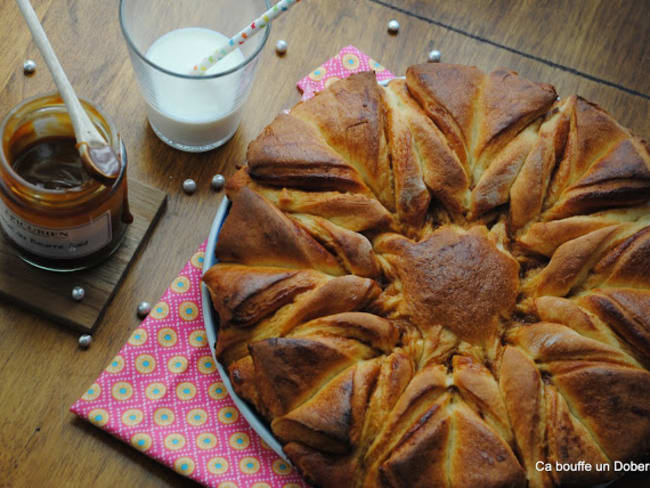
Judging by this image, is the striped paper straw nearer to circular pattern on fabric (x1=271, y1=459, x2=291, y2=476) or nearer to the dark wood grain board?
the dark wood grain board

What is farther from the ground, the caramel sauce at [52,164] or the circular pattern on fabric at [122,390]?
the caramel sauce at [52,164]

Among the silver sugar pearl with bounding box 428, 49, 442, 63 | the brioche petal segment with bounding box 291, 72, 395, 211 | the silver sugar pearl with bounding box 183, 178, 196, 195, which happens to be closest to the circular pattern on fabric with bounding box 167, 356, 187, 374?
the silver sugar pearl with bounding box 183, 178, 196, 195

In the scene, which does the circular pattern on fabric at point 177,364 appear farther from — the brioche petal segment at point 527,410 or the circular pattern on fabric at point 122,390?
the brioche petal segment at point 527,410

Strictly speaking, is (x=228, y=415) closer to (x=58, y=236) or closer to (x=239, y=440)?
(x=239, y=440)

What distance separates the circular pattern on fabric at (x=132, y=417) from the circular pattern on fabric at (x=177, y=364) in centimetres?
9

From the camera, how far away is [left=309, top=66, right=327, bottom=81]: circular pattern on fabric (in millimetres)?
1723

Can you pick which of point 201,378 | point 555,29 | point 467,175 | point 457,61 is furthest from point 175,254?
point 555,29

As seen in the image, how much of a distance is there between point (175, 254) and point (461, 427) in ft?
2.13

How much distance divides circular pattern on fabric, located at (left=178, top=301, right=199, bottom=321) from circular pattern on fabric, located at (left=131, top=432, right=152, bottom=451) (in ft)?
0.73

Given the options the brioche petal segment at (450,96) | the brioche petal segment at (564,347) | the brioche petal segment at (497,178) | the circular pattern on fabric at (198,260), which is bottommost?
the circular pattern on fabric at (198,260)

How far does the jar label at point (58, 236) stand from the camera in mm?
1385

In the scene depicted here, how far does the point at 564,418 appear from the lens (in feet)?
4.09

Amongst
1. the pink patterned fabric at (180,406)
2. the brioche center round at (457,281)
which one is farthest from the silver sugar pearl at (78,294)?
the brioche center round at (457,281)

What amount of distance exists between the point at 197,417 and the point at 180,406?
0.12 ft
